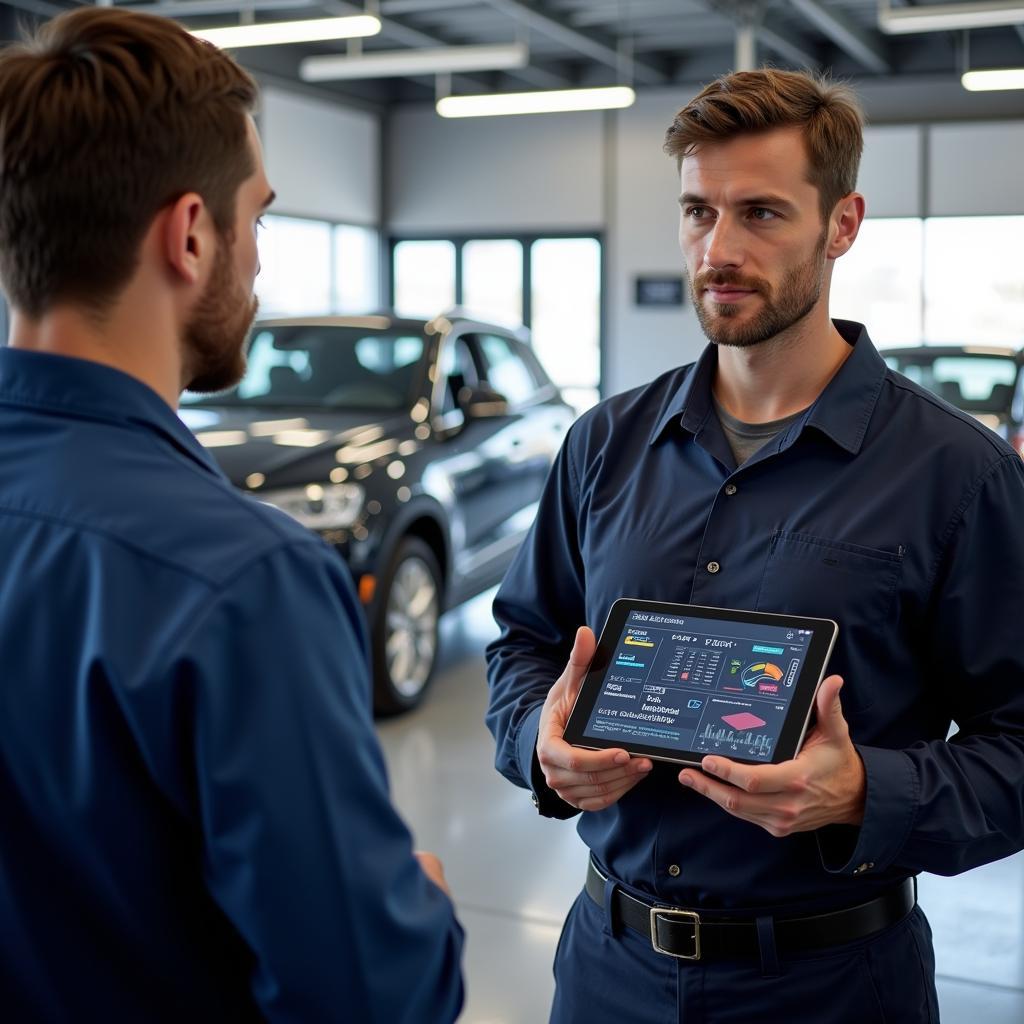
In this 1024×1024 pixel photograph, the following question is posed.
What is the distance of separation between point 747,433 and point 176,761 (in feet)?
3.49

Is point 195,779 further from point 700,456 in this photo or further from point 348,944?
point 700,456

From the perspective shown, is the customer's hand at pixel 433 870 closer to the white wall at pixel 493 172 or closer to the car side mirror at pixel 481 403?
the car side mirror at pixel 481 403

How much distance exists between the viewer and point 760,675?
5.00ft

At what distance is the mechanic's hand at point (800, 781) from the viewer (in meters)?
1.42

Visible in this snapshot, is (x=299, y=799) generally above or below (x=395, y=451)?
above

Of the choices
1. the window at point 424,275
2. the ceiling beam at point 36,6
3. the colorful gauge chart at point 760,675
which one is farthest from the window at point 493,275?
the colorful gauge chart at point 760,675

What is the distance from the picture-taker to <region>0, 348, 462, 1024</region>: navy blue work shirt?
0.94 meters

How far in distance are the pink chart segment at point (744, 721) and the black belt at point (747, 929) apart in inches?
10.1

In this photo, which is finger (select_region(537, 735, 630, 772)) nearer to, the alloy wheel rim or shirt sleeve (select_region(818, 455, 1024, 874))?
shirt sleeve (select_region(818, 455, 1024, 874))

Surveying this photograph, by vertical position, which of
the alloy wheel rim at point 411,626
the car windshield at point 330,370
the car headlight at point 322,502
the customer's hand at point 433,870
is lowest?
the alloy wheel rim at point 411,626

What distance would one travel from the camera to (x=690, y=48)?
13398mm

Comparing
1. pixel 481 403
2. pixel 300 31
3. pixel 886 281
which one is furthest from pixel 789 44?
pixel 481 403

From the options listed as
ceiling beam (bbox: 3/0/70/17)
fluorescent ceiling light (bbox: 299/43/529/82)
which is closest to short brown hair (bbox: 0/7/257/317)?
fluorescent ceiling light (bbox: 299/43/529/82)

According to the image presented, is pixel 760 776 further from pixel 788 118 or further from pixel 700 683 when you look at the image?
pixel 788 118
